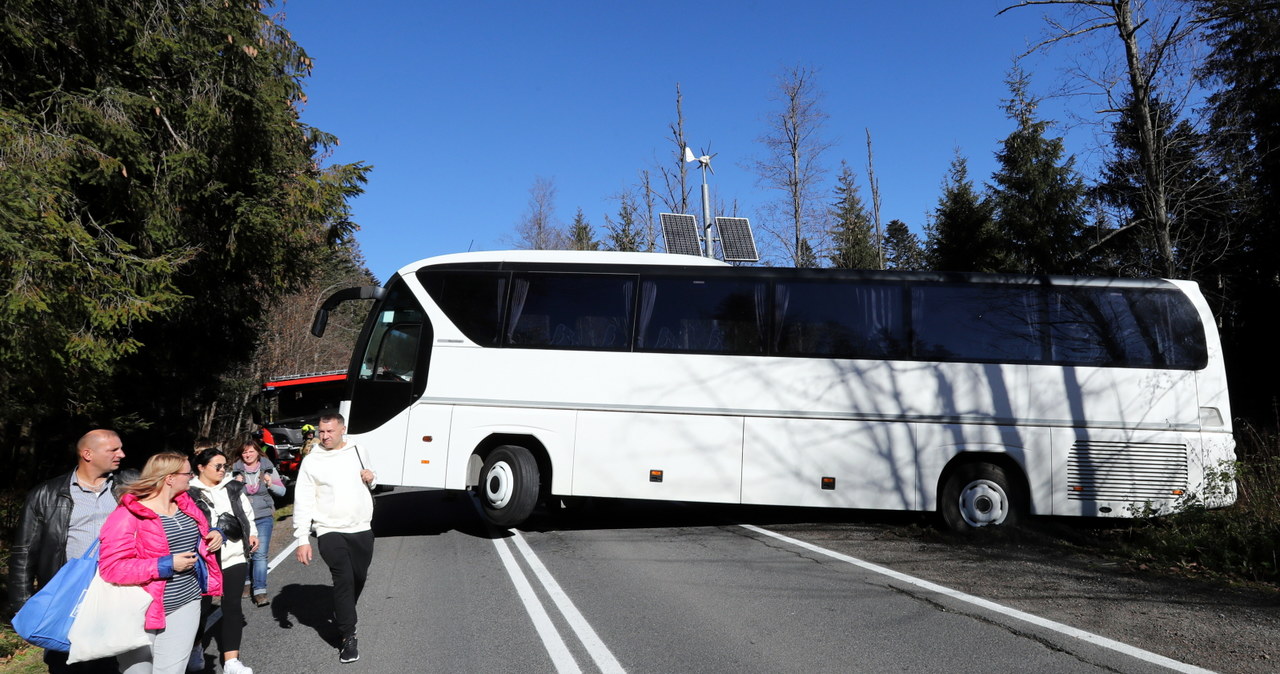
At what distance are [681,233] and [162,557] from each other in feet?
67.0

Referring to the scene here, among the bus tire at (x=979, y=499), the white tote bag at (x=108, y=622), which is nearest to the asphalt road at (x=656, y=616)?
the bus tire at (x=979, y=499)

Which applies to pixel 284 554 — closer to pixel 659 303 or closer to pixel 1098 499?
pixel 659 303

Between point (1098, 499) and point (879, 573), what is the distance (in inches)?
148

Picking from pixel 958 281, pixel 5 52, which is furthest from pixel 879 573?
pixel 5 52

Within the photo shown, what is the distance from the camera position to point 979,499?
33.6 ft

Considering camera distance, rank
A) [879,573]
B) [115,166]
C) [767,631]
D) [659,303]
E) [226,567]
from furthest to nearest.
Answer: [115,166], [659,303], [879,573], [767,631], [226,567]

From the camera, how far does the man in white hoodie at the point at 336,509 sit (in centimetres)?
568

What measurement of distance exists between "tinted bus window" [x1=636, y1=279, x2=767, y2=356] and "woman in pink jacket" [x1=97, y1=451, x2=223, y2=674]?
679 centimetres

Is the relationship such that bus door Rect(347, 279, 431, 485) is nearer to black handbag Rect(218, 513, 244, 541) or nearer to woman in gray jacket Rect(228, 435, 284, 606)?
woman in gray jacket Rect(228, 435, 284, 606)

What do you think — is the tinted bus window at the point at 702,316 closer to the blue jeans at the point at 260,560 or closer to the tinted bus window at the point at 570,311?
the tinted bus window at the point at 570,311

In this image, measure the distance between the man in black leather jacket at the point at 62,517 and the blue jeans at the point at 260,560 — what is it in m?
2.81

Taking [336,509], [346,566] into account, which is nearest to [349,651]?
[346,566]

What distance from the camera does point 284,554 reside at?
11.0 m

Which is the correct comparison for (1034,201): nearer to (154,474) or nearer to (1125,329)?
(1125,329)
